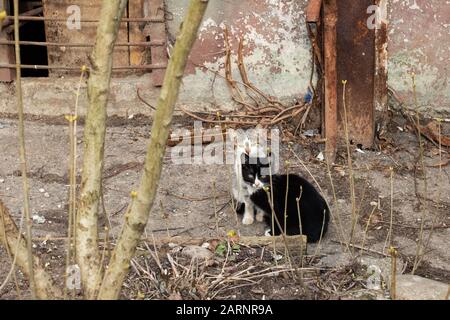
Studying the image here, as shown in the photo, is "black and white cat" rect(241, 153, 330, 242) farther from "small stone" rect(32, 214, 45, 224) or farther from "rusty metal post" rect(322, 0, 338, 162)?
"small stone" rect(32, 214, 45, 224)

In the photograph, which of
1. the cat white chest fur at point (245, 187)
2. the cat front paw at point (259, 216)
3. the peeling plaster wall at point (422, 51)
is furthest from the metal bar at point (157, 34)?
the peeling plaster wall at point (422, 51)

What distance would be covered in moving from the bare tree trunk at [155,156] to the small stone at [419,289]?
4.61 ft

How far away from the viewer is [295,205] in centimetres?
456

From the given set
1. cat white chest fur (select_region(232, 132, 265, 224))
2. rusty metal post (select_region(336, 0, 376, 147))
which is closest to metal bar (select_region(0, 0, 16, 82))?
cat white chest fur (select_region(232, 132, 265, 224))

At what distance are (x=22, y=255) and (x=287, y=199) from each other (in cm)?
187

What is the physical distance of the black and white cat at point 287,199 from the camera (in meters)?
4.49

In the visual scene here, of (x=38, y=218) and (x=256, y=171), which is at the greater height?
(x=256, y=171)

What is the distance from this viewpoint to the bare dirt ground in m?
3.78

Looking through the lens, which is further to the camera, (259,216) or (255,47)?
(255,47)

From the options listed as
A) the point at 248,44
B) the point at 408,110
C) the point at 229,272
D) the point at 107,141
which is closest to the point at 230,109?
the point at 248,44

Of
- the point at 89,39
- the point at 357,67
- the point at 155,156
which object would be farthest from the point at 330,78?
the point at 155,156

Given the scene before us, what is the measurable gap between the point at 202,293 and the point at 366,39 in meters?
2.65

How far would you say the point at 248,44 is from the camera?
596 cm

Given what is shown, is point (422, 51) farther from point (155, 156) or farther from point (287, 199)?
point (155, 156)
